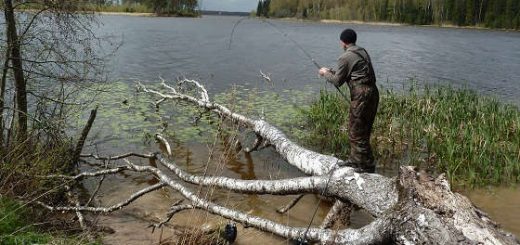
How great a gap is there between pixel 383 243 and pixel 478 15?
338 feet

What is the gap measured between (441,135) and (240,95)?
8564 millimetres

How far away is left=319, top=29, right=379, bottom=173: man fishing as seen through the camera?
6.58 metres

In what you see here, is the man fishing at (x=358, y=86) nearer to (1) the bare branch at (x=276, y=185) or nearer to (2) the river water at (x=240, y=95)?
(2) the river water at (x=240, y=95)

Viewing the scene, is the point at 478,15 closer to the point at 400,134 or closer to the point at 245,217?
A: the point at 400,134

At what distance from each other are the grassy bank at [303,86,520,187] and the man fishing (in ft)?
9.24

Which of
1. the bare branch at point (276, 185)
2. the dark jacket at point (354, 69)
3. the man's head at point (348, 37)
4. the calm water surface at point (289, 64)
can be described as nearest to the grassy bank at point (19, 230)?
the bare branch at point (276, 185)

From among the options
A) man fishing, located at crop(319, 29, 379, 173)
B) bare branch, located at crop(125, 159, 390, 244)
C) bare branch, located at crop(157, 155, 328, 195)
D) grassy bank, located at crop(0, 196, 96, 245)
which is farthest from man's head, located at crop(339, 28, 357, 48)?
grassy bank, located at crop(0, 196, 96, 245)

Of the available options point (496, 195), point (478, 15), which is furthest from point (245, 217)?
point (478, 15)

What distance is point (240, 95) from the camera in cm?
1728

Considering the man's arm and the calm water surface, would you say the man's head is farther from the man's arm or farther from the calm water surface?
the calm water surface

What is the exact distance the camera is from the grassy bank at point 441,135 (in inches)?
353

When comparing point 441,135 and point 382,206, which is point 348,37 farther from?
point 441,135

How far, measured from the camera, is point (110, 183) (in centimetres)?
862

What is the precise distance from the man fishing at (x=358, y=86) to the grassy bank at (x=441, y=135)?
9.24ft
